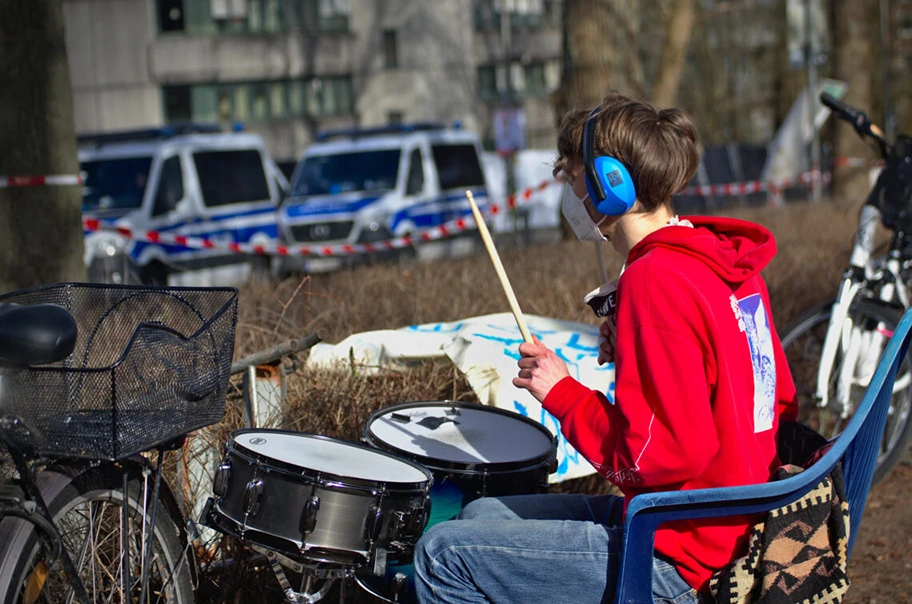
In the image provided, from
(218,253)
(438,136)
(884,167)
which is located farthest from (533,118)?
(884,167)

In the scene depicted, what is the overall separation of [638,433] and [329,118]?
139 feet

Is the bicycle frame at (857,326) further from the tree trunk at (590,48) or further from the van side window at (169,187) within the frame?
the van side window at (169,187)

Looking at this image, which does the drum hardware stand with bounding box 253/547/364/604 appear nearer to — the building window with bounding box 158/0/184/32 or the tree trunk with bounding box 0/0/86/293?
the tree trunk with bounding box 0/0/86/293

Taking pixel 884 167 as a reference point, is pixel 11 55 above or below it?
above

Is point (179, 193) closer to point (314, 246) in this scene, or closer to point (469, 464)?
point (314, 246)

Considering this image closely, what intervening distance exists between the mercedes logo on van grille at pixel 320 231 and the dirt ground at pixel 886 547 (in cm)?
1006

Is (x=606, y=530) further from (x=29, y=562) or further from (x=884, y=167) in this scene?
(x=884, y=167)

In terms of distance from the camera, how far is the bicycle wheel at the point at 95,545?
7.80ft

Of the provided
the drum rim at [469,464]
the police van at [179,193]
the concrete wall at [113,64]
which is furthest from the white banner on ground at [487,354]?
the concrete wall at [113,64]

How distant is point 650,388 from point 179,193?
11.2 metres

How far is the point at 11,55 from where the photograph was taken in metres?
4.95

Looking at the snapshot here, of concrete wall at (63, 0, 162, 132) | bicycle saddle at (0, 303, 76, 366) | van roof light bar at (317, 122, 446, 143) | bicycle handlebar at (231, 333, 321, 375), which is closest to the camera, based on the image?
bicycle saddle at (0, 303, 76, 366)

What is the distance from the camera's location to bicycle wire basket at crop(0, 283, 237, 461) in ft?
8.04

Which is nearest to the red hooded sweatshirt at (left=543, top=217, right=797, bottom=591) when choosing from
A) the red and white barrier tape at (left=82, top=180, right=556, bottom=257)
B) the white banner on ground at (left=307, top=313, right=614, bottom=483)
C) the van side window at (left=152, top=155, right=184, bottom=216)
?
the white banner on ground at (left=307, top=313, right=614, bottom=483)
